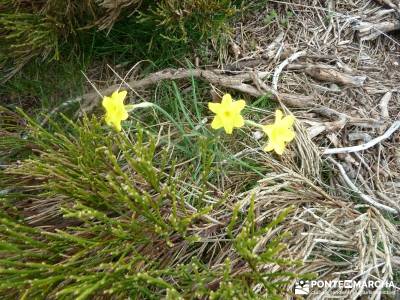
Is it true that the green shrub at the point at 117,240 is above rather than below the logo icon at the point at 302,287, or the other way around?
above

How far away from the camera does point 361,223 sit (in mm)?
1863

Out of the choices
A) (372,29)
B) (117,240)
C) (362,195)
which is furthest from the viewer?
(372,29)

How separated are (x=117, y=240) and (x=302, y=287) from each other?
2.49 feet

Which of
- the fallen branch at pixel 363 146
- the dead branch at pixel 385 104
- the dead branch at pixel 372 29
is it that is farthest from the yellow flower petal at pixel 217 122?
the dead branch at pixel 372 29

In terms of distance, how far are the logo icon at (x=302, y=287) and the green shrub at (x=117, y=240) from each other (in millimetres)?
114

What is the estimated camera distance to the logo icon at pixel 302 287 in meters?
1.72

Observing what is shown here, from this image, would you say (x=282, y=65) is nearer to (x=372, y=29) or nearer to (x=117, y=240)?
(x=372, y=29)

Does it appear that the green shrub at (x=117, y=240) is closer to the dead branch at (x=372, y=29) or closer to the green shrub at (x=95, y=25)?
the green shrub at (x=95, y=25)

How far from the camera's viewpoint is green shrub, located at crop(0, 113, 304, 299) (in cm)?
143

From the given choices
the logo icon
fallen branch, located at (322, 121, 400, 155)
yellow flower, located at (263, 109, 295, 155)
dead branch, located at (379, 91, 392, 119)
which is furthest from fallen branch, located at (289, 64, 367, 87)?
the logo icon

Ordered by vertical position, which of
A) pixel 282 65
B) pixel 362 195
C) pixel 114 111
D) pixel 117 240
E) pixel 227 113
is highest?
pixel 114 111

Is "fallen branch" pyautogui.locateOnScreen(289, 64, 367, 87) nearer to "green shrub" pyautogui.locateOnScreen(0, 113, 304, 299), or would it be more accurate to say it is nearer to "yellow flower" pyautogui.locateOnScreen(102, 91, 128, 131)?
"green shrub" pyautogui.locateOnScreen(0, 113, 304, 299)

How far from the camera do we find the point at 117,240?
153 cm

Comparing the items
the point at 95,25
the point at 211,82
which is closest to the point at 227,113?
the point at 211,82
